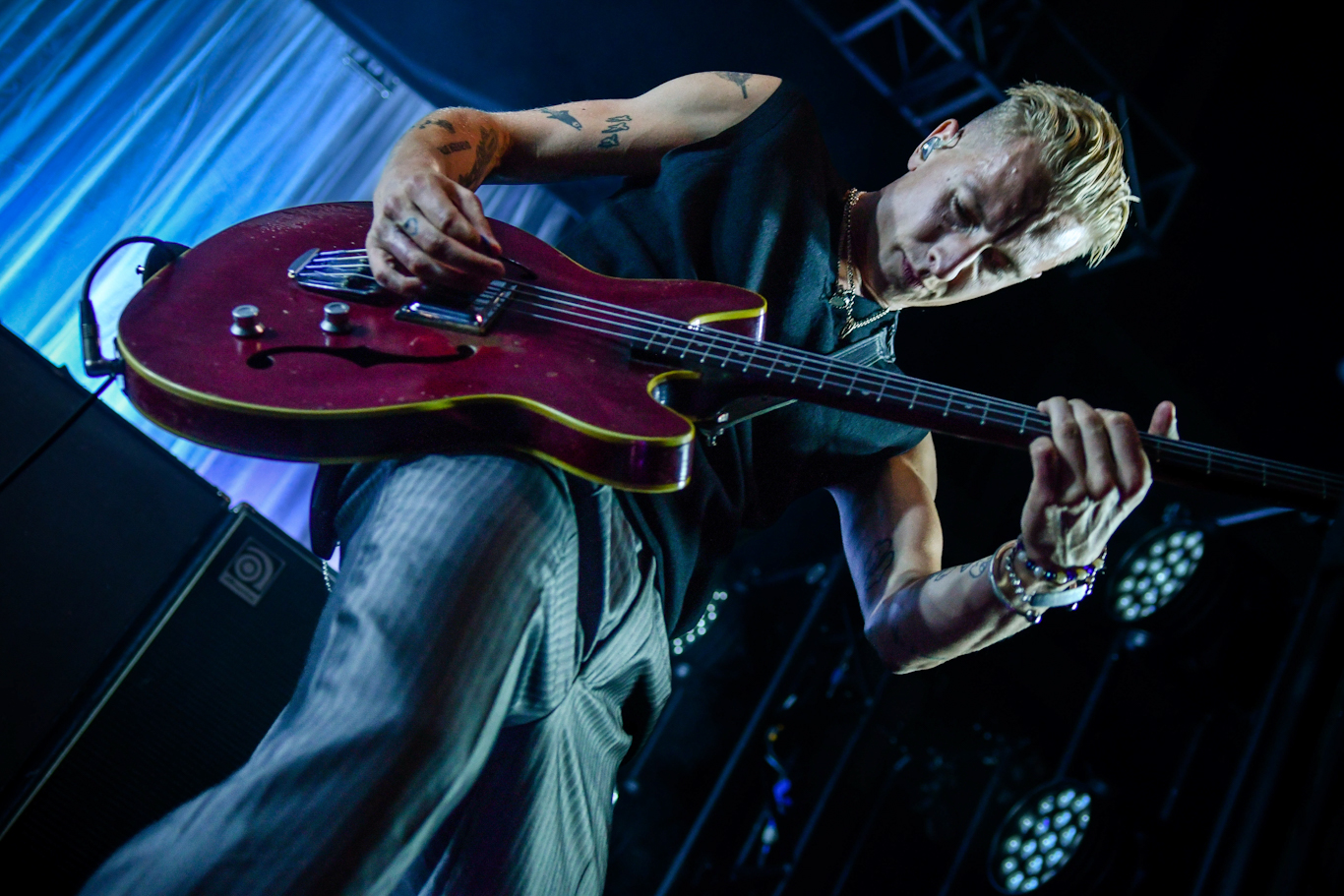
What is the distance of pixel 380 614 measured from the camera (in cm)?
105

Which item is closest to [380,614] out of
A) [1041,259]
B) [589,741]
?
[589,741]

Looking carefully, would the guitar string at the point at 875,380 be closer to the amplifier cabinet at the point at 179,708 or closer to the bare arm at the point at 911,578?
the bare arm at the point at 911,578

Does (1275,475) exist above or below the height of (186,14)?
below

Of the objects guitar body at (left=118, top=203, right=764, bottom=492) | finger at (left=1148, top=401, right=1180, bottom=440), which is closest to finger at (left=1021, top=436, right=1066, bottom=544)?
finger at (left=1148, top=401, right=1180, bottom=440)

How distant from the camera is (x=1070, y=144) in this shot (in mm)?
1917

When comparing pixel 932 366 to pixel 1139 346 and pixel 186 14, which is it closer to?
pixel 1139 346

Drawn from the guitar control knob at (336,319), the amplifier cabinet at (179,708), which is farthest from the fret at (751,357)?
the amplifier cabinet at (179,708)

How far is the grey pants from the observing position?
931 mm

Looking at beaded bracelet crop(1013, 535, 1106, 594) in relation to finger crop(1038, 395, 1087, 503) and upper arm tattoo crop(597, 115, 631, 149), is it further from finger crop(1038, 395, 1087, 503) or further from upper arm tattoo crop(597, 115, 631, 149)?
upper arm tattoo crop(597, 115, 631, 149)

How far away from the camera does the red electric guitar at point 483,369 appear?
3.91ft

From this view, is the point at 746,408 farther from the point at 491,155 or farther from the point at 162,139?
the point at 162,139

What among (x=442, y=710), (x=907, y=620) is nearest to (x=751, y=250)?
(x=907, y=620)

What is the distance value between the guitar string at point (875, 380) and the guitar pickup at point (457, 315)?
0.11 metres

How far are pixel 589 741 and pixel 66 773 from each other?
1248 mm
